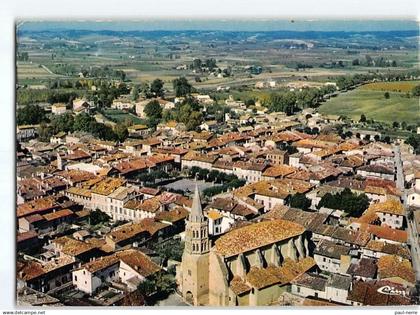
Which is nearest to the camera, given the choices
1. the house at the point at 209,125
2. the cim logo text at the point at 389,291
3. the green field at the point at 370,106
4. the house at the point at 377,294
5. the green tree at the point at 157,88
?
the house at the point at 377,294

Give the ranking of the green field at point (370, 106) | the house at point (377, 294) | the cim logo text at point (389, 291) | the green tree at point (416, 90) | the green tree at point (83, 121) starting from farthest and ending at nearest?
1. the green tree at point (83, 121)
2. the green field at point (370, 106)
3. the green tree at point (416, 90)
4. the cim logo text at point (389, 291)
5. the house at point (377, 294)

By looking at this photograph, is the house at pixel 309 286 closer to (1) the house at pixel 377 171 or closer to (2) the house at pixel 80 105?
(1) the house at pixel 377 171

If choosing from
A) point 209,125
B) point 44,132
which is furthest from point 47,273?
point 209,125

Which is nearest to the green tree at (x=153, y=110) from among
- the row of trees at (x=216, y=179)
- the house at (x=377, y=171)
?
the row of trees at (x=216, y=179)

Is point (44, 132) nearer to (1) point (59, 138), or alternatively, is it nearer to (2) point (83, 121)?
(1) point (59, 138)
